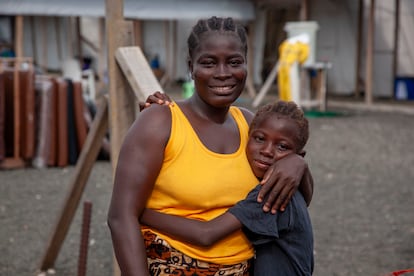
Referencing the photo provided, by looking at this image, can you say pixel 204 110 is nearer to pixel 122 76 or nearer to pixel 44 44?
pixel 122 76

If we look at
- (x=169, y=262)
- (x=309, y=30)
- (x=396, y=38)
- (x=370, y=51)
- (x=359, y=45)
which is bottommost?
(x=169, y=262)

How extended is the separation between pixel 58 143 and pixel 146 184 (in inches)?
257

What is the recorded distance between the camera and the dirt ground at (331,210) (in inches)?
188

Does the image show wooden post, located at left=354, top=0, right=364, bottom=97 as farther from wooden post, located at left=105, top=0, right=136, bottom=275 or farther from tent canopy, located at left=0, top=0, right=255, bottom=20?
wooden post, located at left=105, top=0, right=136, bottom=275

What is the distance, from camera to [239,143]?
209 centimetres

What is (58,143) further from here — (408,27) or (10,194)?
(408,27)

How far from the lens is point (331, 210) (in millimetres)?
6164

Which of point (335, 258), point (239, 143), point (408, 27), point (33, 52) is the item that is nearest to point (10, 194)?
point (335, 258)

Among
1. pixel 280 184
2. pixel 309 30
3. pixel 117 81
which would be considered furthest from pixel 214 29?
pixel 309 30

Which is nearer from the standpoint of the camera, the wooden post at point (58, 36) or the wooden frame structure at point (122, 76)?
the wooden frame structure at point (122, 76)

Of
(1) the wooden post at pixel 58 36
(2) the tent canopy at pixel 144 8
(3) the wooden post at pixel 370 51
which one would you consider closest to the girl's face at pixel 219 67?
(2) the tent canopy at pixel 144 8

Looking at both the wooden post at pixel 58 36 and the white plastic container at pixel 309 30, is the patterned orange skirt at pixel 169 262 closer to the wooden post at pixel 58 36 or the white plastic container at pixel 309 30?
the white plastic container at pixel 309 30

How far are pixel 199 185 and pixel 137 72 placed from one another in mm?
1071

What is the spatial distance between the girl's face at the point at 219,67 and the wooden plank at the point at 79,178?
1.60 m
